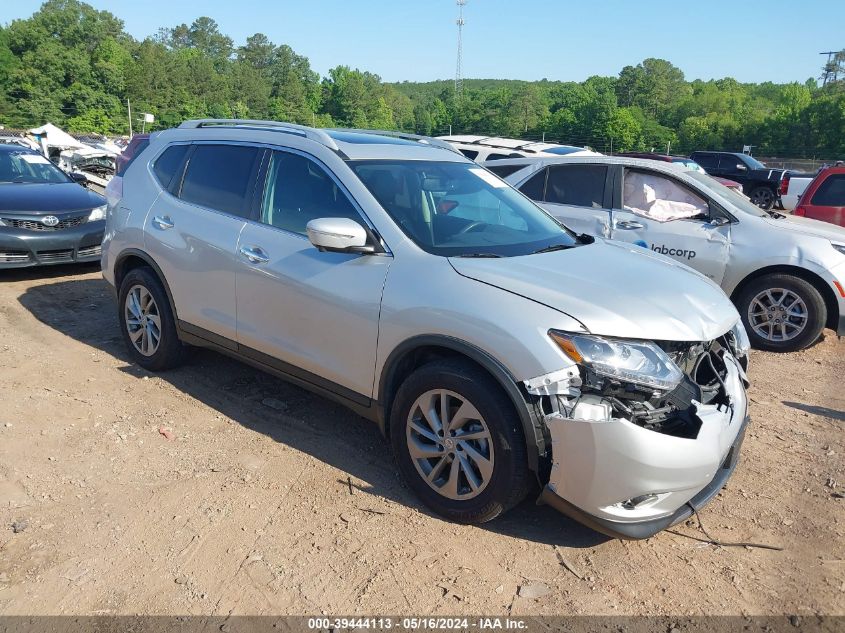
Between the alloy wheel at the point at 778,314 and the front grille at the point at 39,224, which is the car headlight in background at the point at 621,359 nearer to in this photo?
the alloy wheel at the point at 778,314

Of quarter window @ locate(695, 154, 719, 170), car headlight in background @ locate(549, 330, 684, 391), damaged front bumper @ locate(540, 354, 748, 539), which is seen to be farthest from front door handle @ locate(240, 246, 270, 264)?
quarter window @ locate(695, 154, 719, 170)

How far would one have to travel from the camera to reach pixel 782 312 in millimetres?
6320

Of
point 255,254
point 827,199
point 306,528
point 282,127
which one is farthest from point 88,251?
point 827,199

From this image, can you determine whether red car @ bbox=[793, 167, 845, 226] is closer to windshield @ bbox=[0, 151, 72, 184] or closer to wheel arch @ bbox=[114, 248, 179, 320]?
wheel arch @ bbox=[114, 248, 179, 320]

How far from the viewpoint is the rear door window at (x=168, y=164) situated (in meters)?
4.93

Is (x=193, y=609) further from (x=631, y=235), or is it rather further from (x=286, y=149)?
(x=631, y=235)

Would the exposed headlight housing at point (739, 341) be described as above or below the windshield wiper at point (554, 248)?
below

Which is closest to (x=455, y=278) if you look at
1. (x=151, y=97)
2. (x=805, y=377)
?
(x=805, y=377)

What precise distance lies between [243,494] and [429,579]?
3.81 ft

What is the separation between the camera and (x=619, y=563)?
121 inches

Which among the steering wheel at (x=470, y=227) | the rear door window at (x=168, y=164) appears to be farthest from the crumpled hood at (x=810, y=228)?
the rear door window at (x=168, y=164)

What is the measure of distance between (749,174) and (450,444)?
81.4ft

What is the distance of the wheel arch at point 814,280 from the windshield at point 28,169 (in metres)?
8.56

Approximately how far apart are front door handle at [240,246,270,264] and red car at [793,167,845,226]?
304 inches
